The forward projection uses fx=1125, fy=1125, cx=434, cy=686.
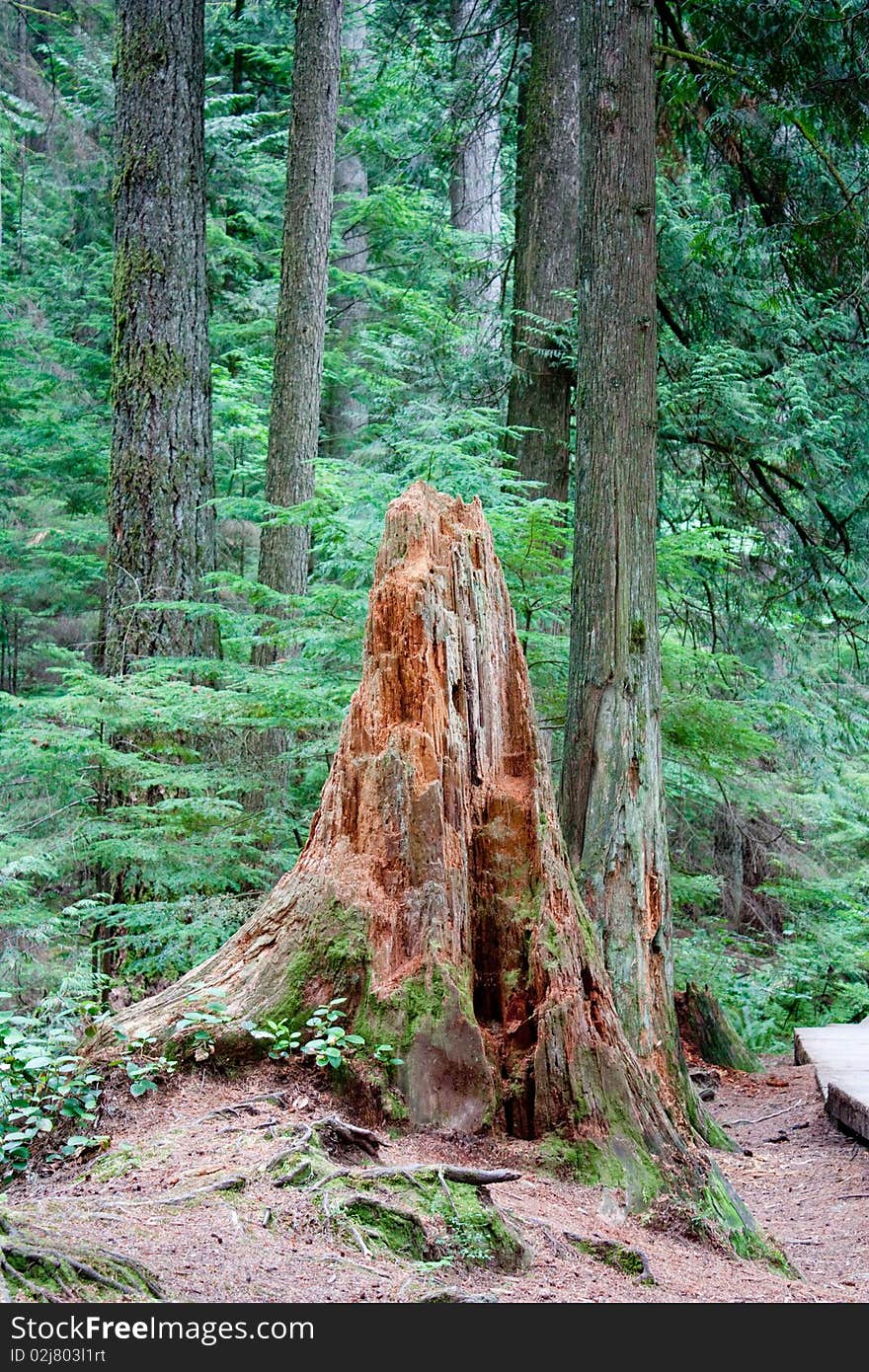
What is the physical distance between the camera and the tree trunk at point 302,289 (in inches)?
410

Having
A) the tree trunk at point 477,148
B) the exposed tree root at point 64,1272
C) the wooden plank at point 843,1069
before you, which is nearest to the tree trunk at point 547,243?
the tree trunk at point 477,148

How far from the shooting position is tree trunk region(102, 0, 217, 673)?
8477mm

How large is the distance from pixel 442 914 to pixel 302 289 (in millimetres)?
8392

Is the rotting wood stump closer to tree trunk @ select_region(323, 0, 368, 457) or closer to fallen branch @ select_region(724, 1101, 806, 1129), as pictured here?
fallen branch @ select_region(724, 1101, 806, 1129)

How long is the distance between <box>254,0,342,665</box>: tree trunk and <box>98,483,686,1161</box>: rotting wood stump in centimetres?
593

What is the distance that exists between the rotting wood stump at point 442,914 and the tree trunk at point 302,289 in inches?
233

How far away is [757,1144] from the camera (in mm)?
6469

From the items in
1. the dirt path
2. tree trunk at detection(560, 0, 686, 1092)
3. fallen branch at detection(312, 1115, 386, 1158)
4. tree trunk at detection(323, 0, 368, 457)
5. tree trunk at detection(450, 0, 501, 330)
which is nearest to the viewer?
fallen branch at detection(312, 1115, 386, 1158)

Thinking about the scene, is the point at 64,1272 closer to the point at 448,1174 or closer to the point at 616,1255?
the point at 448,1174

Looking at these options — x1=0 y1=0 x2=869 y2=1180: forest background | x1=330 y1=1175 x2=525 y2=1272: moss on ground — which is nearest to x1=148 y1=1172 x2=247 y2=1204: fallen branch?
x1=330 y1=1175 x2=525 y2=1272: moss on ground

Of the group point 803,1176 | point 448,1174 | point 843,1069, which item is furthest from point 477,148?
point 448,1174

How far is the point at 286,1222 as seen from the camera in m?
2.83
